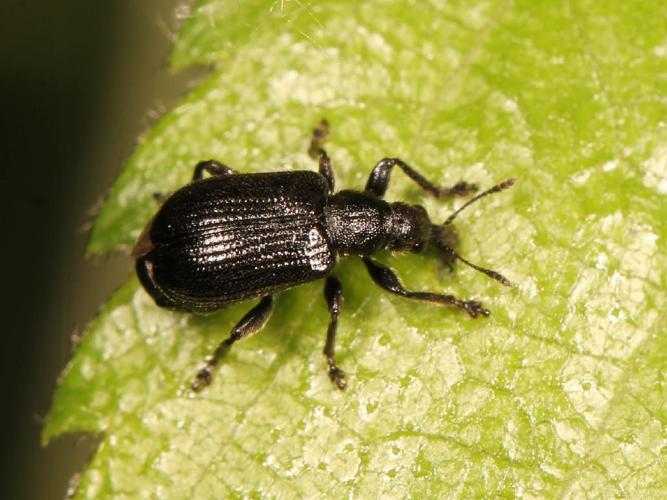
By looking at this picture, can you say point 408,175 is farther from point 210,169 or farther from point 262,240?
point 210,169

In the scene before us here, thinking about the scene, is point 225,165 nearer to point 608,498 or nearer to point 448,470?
point 448,470

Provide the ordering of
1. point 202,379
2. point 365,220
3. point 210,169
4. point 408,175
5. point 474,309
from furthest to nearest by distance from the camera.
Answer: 1. point 365,220
2. point 210,169
3. point 408,175
4. point 202,379
5. point 474,309

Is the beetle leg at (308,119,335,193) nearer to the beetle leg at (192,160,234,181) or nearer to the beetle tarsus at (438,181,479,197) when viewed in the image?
the beetle leg at (192,160,234,181)

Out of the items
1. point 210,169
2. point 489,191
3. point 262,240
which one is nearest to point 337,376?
point 262,240

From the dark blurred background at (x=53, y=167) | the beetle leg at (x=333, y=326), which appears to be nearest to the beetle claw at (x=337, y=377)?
the beetle leg at (x=333, y=326)

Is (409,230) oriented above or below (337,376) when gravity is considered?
above

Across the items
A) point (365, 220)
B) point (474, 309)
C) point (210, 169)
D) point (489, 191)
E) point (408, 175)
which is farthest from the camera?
point (365, 220)

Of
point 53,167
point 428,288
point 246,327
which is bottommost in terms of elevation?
point 53,167

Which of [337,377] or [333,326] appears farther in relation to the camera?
[333,326]
